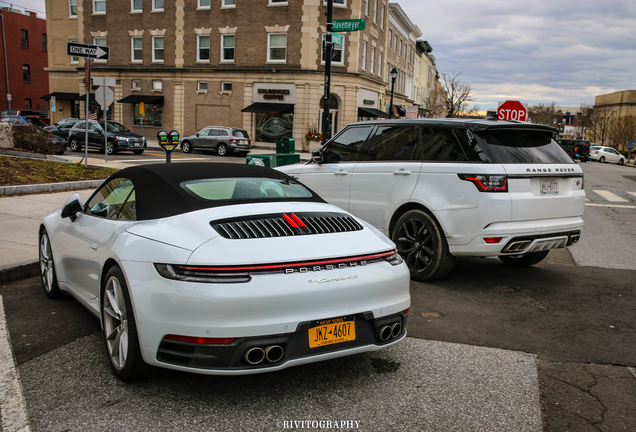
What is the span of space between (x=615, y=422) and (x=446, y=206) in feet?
9.70

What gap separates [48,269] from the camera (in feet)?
16.6

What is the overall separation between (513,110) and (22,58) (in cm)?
6340

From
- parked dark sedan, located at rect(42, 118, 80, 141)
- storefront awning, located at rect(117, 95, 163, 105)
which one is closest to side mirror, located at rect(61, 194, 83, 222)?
parked dark sedan, located at rect(42, 118, 80, 141)

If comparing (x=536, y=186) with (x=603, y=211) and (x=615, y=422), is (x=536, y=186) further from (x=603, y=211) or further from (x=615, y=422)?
(x=603, y=211)

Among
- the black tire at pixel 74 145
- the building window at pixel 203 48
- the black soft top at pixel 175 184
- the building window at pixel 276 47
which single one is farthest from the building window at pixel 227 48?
the black soft top at pixel 175 184

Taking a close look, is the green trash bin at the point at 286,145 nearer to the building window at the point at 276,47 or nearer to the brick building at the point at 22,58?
the building window at the point at 276,47

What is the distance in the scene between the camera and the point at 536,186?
5605 mm

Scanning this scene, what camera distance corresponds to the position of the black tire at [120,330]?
3.15m

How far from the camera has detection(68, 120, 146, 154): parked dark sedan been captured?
84.1 feet

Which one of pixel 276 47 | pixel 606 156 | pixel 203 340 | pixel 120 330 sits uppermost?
pixel 276 47

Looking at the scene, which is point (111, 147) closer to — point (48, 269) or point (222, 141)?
point (222, 141)

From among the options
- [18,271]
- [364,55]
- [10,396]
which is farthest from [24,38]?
[10,396]

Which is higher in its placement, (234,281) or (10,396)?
(234,281)

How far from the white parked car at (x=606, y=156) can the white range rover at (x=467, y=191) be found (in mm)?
53519
